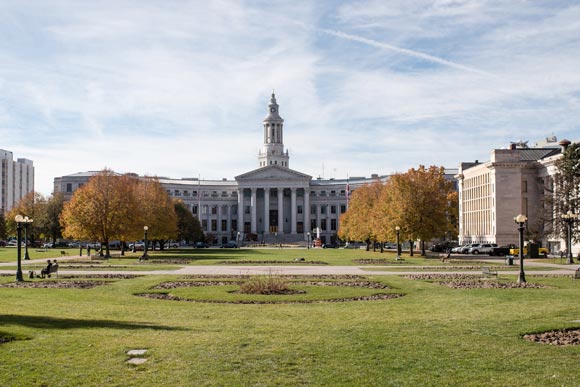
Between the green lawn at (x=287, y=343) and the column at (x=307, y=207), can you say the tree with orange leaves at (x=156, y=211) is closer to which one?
the green lawn at (x=287, y=343)

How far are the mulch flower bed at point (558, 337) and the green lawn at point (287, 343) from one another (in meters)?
0.48

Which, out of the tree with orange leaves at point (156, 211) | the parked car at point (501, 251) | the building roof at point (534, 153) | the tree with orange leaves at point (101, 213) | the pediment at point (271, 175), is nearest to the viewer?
the tree with orange leaves at point (101, 213)

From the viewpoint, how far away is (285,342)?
1698 centimetres

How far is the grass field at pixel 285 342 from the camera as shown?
13.3m

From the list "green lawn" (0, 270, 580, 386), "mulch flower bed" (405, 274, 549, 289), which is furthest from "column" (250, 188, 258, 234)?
"green lawn" (0, 270, 580, 386)

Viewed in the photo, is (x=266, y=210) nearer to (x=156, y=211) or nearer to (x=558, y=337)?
(x=156, y=211)

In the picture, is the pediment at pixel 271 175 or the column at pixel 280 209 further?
the column at pixel 280 209

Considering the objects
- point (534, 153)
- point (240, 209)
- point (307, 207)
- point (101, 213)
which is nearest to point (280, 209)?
point (307, 207)

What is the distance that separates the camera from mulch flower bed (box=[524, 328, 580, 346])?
56.7 feet

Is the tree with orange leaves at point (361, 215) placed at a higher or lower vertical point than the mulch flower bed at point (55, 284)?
higher

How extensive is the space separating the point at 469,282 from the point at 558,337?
798 inches

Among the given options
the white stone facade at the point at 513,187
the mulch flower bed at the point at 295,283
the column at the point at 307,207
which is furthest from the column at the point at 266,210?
the mulch flower bed at the point at 295,283

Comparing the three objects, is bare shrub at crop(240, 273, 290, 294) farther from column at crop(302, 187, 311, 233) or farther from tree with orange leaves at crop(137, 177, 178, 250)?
column at crop(302, 187, 311, 233)

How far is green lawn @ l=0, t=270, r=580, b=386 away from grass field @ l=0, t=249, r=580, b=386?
0.10 feet
